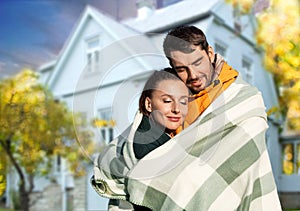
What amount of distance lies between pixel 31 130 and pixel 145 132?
2.92 metres

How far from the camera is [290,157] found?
14.5 ft

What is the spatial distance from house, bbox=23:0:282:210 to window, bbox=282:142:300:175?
79 millimetres

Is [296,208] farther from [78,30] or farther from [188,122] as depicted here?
[188,122]

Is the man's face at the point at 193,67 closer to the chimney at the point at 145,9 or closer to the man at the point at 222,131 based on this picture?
the man at the point at 222,131

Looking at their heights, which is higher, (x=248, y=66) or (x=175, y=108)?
(x=248, y=66)

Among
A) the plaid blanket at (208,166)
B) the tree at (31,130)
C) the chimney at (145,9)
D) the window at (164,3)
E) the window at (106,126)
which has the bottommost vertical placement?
the plaid blanket at (208,166)

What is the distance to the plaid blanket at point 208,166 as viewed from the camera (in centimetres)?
73

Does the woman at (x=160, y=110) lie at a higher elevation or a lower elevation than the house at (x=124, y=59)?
lower

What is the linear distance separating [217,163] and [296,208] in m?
3.17

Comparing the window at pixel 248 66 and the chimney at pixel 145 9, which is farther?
the window at pixel 248 66

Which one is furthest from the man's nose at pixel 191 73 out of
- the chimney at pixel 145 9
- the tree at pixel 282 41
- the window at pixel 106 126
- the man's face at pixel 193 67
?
the tree at pixel 282 41

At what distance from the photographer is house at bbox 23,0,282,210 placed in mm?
791

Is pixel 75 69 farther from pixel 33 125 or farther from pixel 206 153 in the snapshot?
pixel 206 153

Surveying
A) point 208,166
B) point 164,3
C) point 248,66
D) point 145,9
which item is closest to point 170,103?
point 208,166
